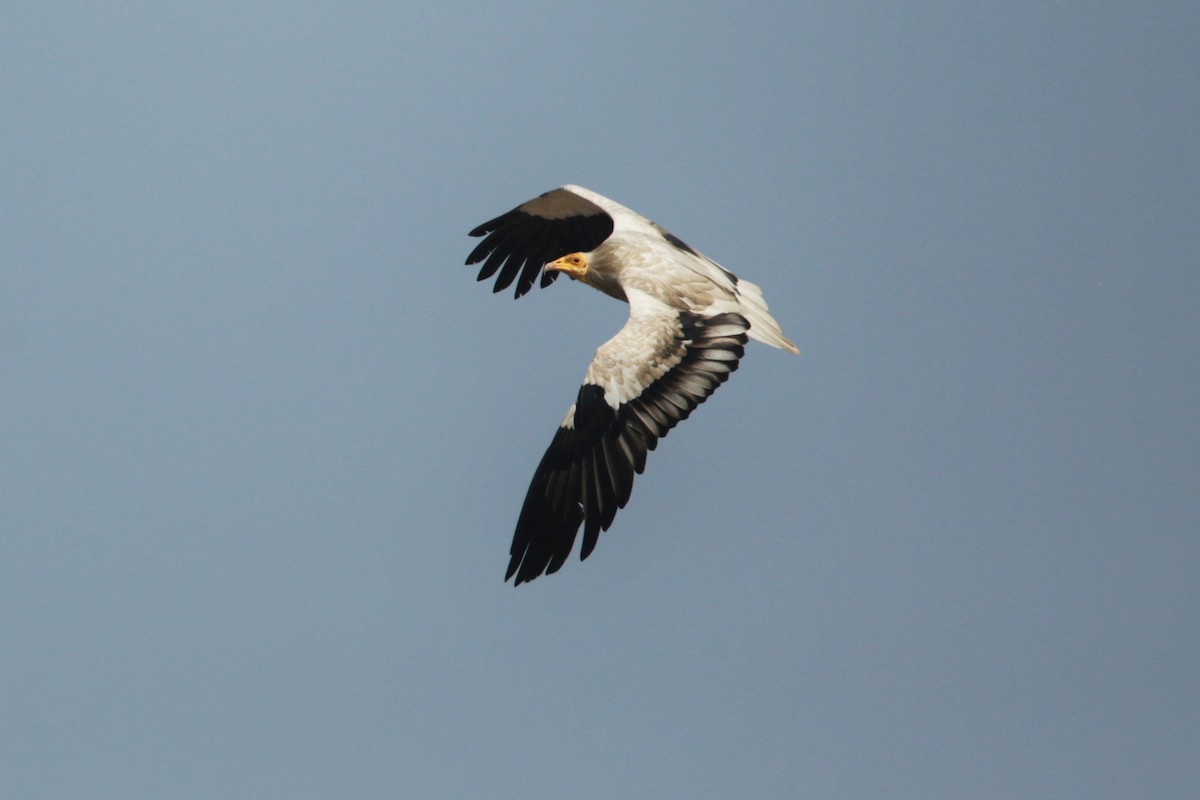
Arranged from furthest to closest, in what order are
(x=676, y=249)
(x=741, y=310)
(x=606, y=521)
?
(x=676, y=249) → (x=741, y=310) → (x=606, y=521)

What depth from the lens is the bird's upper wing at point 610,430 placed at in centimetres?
1221

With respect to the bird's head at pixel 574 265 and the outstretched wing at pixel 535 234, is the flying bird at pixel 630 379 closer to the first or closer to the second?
the bird's head at pixel 574 265

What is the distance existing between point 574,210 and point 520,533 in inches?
164

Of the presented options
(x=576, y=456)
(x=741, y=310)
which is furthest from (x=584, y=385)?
(x=741, y=310)

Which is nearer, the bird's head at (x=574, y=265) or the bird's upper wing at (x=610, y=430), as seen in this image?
the bird's upper wing at (x=610, y=430)

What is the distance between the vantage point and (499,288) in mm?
15078

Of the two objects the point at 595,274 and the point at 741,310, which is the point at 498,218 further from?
the point at 741,310

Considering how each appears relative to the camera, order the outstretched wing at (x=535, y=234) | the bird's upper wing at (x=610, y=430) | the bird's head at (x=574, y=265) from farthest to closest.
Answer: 1. the outstretched wing at (x=535, y=234)
2. the bird's head at (x=574, y=265)
3. the bird's upper wing at (x=610, y=430)

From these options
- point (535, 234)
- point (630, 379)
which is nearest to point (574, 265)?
point (535, 234)

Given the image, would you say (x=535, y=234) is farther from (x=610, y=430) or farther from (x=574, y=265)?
(x=610, y=430)

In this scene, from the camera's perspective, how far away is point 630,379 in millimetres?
12484

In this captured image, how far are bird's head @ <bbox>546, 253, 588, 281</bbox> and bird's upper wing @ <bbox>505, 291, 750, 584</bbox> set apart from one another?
5.38 feet

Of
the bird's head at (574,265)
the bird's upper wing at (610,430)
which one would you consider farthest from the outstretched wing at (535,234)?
the bird's upper wing at (610,430)

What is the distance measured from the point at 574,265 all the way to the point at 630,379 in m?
2.17
